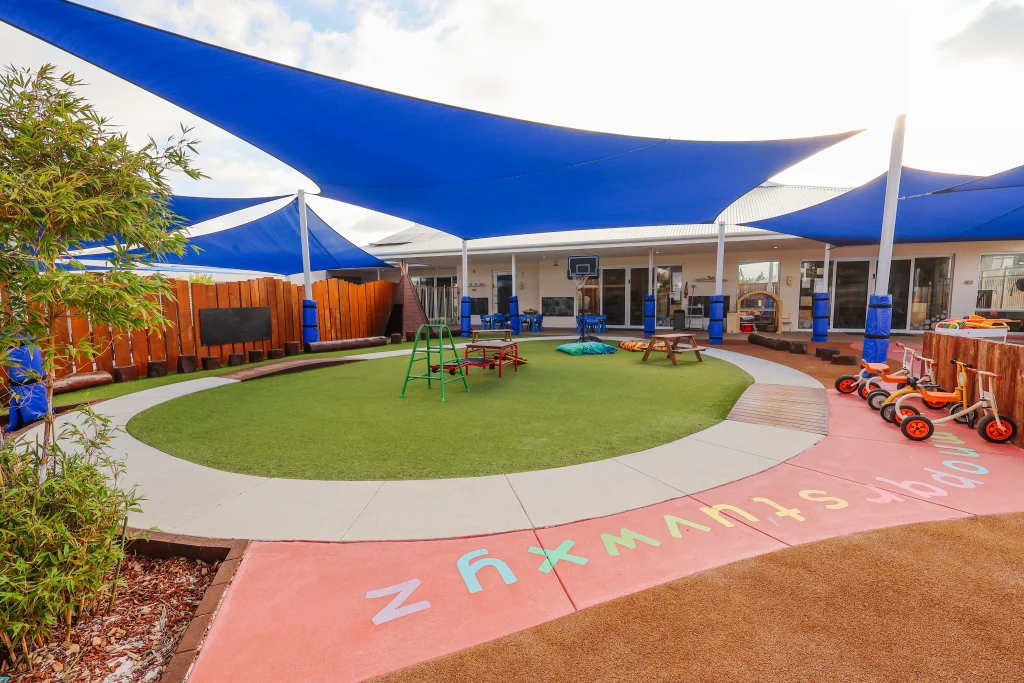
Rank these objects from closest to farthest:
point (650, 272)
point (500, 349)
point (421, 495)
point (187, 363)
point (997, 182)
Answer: point (421, 495) < point (997, 182) < point (500, 349) < point (187, 363) < point (650, 272)

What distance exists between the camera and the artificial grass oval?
11.7 ft

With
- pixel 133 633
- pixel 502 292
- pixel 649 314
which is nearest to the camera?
pixel 133 633

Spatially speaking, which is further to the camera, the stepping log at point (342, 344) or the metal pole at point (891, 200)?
the stepping log at point (342, 344)

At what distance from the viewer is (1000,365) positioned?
13.2ft

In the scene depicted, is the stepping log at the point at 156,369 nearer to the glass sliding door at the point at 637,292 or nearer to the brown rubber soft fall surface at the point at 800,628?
the brown rubber soft fall surface at the point at 800,628

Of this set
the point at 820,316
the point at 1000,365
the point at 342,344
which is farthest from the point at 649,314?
the point at 1000,365

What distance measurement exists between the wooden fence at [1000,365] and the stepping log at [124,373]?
37.1 feet

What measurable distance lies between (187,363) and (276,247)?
642cm

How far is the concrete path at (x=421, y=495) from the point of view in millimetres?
2502

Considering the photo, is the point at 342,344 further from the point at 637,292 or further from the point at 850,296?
the point at 850,296

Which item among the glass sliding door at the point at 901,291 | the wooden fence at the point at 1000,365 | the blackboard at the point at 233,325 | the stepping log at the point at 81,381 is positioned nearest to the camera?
the wooden fence at the point at 1000,365

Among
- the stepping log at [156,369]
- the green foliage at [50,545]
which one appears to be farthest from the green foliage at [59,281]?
the stepping log at [156,369]

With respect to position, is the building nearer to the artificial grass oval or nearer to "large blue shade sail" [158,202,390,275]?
"large blue shade sail" [158,202,390,275]

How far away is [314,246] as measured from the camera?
532 inches
